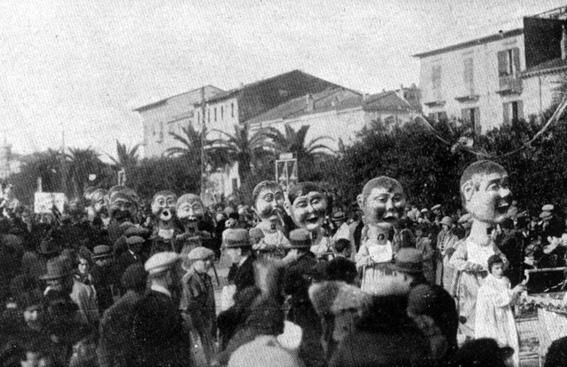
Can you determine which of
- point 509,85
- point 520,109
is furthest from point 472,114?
point 520,109

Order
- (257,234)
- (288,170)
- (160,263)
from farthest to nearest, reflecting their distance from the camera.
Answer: (288,170)
(257,234)
(160,263)

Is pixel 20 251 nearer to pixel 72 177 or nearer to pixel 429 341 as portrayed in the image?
pixel 429 341

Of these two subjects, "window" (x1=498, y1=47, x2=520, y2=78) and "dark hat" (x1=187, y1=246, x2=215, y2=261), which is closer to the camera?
"dark hat" (x1=187, y1=246, x2=215, y2=261)

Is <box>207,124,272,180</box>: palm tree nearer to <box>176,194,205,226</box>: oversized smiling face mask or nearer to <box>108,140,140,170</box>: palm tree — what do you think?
<box>108,140,140,170</box>: palm tree

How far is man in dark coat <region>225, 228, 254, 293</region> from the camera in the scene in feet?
22.8

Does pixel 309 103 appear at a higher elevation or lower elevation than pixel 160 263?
higher

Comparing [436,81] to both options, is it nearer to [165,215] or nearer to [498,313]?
[165,215]

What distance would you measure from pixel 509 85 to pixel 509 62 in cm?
81

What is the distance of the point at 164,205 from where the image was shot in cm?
1176

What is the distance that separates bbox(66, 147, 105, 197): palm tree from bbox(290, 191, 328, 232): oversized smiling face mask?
108ft

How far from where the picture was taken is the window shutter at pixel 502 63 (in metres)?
27.8

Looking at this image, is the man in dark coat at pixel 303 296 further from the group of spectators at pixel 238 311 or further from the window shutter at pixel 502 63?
the window shutter at pixel 502 63

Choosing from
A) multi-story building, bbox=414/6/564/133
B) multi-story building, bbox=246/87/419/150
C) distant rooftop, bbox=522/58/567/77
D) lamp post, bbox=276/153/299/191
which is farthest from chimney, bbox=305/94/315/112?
lamp post, bbox=276/153/299/191

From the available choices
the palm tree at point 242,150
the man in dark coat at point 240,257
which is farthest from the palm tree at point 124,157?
the man in dark coat at point 240,257
